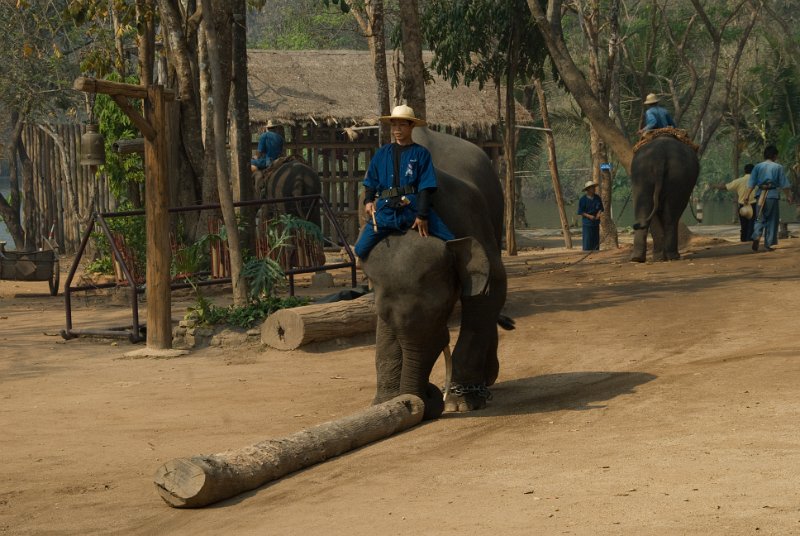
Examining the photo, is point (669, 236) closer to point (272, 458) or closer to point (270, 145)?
point (270, 145)

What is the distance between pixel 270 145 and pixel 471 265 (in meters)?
13.9

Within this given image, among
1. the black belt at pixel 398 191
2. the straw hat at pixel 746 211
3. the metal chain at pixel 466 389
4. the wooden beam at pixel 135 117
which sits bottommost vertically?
the metal chain at pixel 466 389

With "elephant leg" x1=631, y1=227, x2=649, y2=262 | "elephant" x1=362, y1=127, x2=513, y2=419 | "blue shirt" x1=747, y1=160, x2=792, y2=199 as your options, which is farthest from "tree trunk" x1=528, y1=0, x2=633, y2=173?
"elephant" x1=362, y1=127, x2=513, y2=419

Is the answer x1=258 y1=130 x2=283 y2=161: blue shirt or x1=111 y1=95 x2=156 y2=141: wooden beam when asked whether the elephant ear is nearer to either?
x1=111 y1=95 x2=156 y2=141: wooden beam

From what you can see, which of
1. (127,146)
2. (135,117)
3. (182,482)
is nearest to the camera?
(182,482)

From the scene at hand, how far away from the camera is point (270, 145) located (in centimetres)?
2141

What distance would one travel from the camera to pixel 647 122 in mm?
17047

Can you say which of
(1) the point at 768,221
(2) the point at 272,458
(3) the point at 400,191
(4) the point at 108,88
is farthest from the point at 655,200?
(2) the point at 272,458

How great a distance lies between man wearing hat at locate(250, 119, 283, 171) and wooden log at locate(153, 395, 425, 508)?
13.7 metres

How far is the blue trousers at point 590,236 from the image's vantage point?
21219mm

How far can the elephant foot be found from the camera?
331 inches

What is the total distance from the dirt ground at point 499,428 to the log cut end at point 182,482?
92mm

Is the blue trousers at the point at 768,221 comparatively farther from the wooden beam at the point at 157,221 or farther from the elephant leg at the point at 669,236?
the wooden beam at the point at 157,221

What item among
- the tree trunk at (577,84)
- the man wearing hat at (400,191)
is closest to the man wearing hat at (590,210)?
the tree trunk at (577,84)
